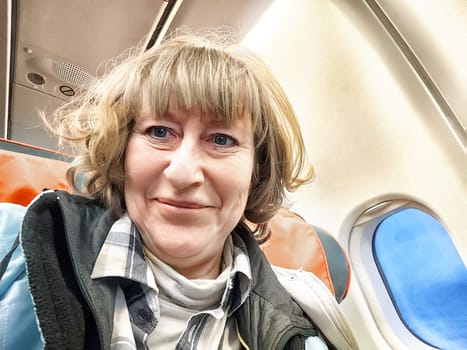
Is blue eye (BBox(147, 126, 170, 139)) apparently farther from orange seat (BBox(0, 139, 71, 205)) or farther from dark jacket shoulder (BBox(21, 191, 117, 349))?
orange seat (BBox(0, 139, 71, 205))

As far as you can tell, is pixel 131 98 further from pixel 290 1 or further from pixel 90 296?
pixel 290 1

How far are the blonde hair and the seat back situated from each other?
20 centimetres

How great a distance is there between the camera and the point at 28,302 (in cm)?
50

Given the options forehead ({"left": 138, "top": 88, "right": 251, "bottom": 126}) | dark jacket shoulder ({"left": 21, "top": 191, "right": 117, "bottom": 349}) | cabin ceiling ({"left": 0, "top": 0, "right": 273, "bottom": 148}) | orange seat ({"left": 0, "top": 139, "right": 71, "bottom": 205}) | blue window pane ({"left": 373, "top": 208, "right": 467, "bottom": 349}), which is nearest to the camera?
dark jacket shoulder ({"left": 21, "top": 191, "right": 117, "bottom": 349})

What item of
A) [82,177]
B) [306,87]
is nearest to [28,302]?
[82,177]

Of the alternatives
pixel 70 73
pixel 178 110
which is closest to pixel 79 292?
pixel 178 110

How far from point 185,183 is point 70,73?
2386 mm

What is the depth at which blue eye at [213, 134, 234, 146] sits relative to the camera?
77cm

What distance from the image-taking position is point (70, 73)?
2627mm

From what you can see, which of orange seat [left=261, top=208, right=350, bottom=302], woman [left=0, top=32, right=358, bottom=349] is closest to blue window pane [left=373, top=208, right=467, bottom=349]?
orange seat [left=261, top=208, right=350, bottom=302]

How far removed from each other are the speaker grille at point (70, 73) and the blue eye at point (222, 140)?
212 cm

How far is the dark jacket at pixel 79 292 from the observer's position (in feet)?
1.58

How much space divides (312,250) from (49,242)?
100 centimetres

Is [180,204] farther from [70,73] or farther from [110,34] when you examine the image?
[70,73]
